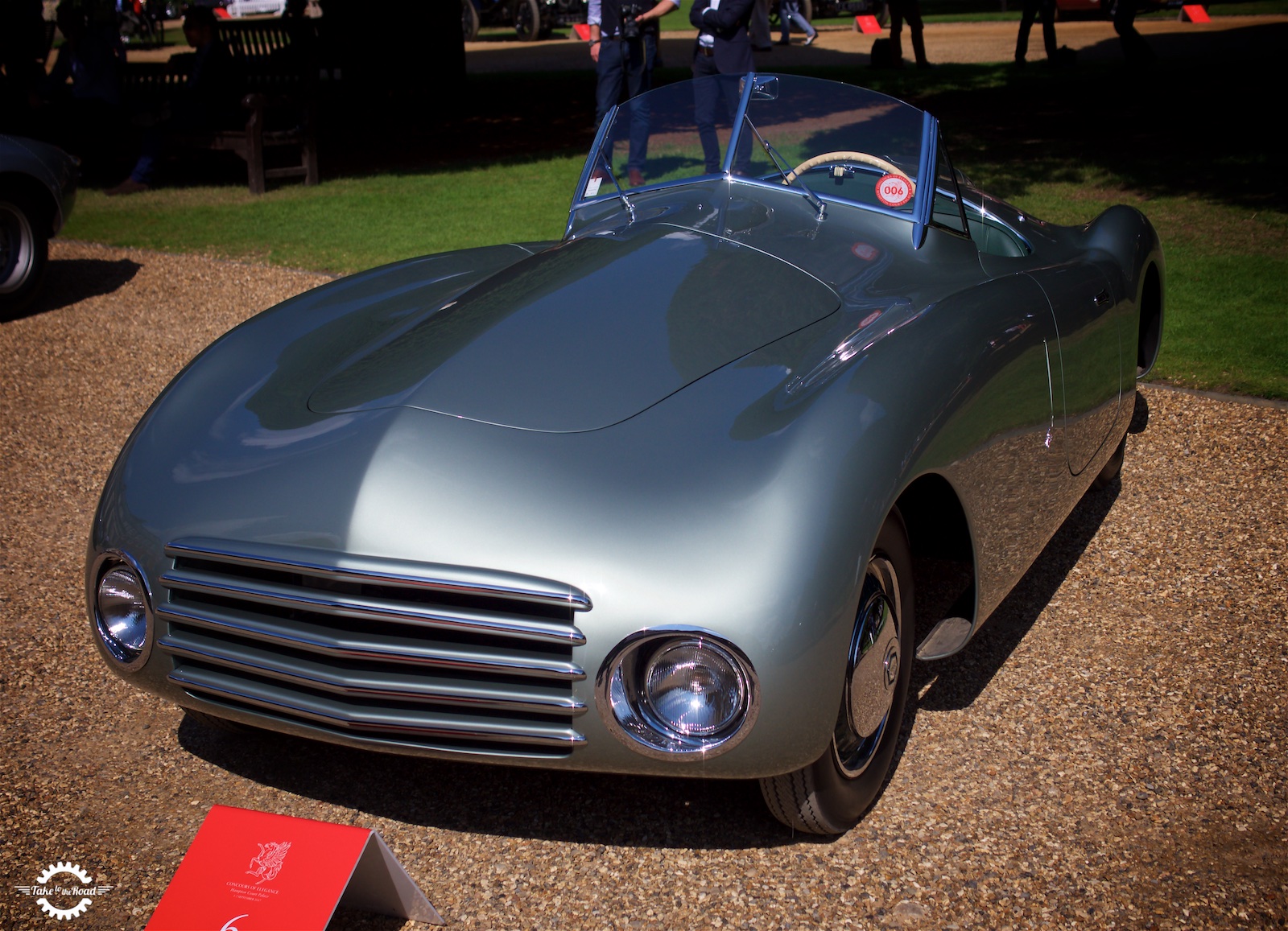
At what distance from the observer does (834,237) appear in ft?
10.3

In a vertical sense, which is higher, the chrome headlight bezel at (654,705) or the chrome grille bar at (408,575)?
the chrome grille bar at (408,575)

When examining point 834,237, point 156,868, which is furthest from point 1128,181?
point 156,868

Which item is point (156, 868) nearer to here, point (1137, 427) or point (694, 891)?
point (694, 891)

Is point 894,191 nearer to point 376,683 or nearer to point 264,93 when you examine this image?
point 376,683

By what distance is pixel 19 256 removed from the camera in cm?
689

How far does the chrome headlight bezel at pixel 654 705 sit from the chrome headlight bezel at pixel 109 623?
102cm

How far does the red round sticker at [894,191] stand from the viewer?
129 inches

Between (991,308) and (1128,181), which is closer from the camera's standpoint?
(991,308)

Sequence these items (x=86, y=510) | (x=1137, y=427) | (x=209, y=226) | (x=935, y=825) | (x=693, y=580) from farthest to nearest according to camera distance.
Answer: (x=209, y=226) → (x=1137, y=427) → (x=86, y=510) → (x=935, y=825) → (x=693, y=580)

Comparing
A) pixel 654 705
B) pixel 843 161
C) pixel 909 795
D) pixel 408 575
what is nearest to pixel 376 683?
pixel 408 575

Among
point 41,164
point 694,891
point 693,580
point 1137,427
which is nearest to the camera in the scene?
point 693,580

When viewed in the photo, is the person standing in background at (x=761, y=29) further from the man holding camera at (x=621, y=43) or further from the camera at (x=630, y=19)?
the camera at (x=630, y=19)

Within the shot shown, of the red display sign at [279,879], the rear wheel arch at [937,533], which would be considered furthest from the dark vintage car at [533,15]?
the red display sign at [279,879]

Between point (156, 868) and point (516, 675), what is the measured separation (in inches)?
40.4
